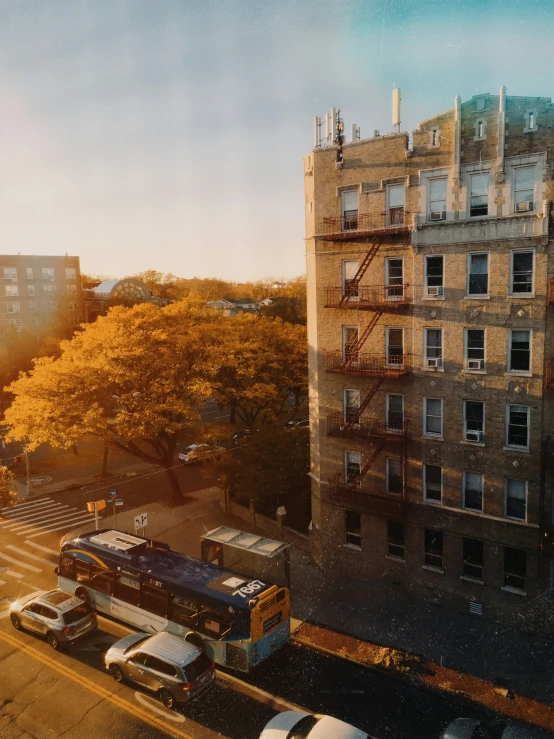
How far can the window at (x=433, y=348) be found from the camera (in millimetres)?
24609

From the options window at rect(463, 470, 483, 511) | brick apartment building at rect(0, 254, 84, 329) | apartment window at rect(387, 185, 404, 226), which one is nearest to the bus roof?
window at rect(463, 470, 483, 511)

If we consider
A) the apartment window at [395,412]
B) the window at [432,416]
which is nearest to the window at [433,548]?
the window at [432,416]

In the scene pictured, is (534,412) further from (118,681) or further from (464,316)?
(118,681)

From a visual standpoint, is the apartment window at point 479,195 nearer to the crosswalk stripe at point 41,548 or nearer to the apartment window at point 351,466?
the apartment window at point 351,466

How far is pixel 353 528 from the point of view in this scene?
28.1 meters

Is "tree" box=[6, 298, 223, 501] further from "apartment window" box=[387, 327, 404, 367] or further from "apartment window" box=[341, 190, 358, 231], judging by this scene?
"apartment window" box=[341, 190, 358, 231]

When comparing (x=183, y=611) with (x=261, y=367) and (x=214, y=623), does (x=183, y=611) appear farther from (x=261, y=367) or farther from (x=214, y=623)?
(x=261, y=367)

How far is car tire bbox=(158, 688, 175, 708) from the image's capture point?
59.1ft

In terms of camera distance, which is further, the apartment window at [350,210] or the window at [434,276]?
the apartment window at [350,210]

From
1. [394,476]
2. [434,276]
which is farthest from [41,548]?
[434,276]

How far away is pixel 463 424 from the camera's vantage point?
24.4 m

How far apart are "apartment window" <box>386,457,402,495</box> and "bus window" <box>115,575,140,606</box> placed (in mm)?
12370

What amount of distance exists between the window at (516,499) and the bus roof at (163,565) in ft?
35.9

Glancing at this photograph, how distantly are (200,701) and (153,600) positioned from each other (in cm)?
439
